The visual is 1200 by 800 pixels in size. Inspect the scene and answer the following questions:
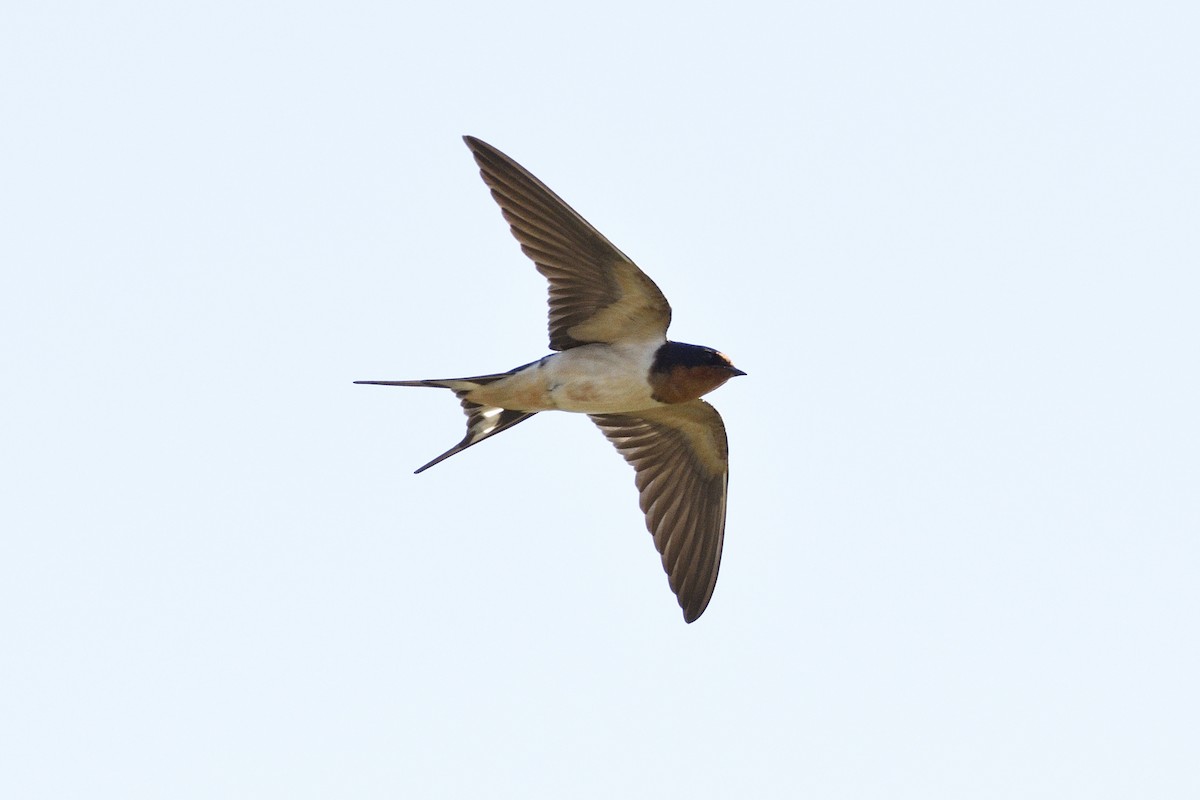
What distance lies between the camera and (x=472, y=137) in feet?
17.5

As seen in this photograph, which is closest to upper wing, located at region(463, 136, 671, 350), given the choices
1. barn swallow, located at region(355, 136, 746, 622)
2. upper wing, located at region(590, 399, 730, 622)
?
barn swallow, located at region(355, 136, 746, 622)

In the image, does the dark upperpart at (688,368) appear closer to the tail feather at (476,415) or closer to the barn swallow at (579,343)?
the barn swallow at (579,343)

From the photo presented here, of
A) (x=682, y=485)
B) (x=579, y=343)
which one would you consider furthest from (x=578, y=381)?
(x=682, y=485)

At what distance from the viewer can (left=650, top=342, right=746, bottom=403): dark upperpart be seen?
18.4 ft

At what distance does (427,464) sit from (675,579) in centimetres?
110

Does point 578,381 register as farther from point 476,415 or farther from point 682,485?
point 682,485

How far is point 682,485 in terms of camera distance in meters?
6.32

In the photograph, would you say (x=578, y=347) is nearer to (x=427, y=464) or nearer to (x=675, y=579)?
(x=427, y=464)

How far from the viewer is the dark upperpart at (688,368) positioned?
5.61 meters

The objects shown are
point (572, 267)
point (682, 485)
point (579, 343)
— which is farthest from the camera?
point (682, 485)

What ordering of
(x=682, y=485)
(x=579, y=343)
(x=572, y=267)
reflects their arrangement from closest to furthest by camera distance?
1. (x=572, y=267)
2. (x=579, y=343)
3. (x=682, y=485)

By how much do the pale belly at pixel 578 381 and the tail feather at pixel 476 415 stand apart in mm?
33

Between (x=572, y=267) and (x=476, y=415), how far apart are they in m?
0.57

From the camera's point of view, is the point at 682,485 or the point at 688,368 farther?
the point at 682,485
